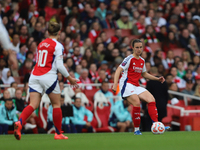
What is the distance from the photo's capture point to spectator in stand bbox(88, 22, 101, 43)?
17.2m

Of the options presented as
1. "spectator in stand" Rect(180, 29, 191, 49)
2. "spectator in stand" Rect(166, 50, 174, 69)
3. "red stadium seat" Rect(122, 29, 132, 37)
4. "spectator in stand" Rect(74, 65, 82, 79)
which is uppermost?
"red stadium seat" Rect(122, 29, 132, 37)

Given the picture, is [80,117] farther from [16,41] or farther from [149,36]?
[149,36]

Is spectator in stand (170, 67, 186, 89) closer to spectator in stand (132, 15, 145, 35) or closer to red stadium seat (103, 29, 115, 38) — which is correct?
spectator in stand (132, 15, 145, 35)

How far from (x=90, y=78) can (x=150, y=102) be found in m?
5.83

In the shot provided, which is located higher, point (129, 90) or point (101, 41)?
point (101, 41)

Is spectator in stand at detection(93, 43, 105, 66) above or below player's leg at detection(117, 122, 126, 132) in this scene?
above

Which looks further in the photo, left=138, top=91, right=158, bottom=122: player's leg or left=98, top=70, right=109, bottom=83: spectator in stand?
left=98, top=70, right=109, bottom=83: spectator in stand

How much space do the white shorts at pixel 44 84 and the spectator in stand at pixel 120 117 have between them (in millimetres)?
6015

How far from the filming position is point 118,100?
45.5ft

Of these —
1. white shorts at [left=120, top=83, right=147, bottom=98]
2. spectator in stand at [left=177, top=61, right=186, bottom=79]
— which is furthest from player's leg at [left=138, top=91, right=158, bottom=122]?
spectator in stand at [left=177, top=61, right=186, bottom=79]

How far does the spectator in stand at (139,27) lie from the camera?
18.6m

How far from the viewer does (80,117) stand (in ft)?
42.9

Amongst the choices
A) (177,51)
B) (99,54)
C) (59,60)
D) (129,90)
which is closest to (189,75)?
(177,51)

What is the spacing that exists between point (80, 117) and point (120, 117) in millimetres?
1299
